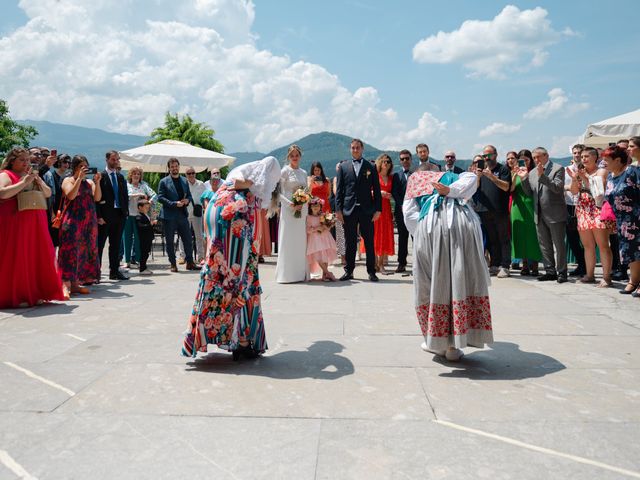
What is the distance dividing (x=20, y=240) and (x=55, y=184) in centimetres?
238

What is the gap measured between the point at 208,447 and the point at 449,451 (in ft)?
4.12

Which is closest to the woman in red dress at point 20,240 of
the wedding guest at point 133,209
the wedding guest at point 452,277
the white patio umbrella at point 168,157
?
the wedding guest at point 133,209

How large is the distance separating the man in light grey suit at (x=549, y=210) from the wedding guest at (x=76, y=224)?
7.04 m

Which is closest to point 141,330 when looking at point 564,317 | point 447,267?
point 447,267

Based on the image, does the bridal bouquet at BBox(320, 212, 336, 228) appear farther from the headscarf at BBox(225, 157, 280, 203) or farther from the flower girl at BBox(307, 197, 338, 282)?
the headscarf at BBox(225, 157, 280, 203)

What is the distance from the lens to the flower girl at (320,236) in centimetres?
886

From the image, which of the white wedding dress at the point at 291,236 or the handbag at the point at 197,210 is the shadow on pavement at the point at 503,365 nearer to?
the white wedding dress at the point at 291,236

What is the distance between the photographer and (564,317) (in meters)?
5.97

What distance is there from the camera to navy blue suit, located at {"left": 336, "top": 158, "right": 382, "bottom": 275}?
8.84 m

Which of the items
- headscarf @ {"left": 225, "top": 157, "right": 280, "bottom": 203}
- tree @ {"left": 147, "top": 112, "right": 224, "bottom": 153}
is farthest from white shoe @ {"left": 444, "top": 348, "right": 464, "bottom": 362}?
tree @ {"left": 147, "top": 112, "right": 224, "bottom": 153}

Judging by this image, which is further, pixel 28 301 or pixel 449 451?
pixel 28 301

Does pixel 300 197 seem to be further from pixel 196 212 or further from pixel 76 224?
pixel 196 212

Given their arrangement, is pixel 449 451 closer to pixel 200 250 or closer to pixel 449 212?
pixel 449 212

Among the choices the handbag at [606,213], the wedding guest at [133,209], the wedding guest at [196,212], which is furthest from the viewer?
the wedding guest at [196,212]
